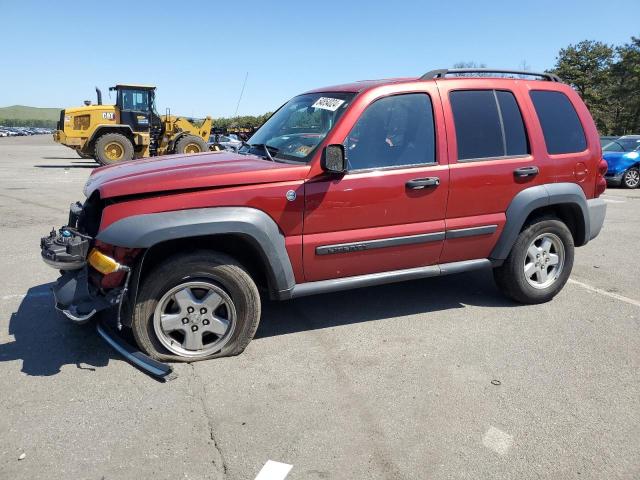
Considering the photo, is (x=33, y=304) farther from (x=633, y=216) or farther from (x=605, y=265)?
(x=633, y=216)

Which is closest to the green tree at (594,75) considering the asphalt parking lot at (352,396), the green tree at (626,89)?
the green tree at (626,89)

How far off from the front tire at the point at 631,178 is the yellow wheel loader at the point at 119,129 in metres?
13.9

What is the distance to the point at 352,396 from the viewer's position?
3068mm

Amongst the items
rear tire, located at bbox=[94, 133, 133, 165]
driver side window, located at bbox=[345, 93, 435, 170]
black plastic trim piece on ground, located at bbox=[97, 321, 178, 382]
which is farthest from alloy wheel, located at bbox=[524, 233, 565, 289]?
rear tire, located at bbox=[94, 133, 133, 165]

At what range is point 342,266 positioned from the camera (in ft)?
12.3

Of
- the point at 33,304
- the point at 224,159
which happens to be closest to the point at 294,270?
the point at 224,159

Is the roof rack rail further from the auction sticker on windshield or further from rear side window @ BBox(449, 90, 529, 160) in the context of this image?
the auction sticker on windshield

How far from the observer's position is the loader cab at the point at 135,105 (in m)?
18.4

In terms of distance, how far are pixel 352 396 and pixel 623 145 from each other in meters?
16.0

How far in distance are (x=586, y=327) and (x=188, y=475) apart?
3334 millimetres

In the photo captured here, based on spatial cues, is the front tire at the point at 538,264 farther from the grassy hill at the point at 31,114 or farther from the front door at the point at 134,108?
the grassy hill at the point at 31,114

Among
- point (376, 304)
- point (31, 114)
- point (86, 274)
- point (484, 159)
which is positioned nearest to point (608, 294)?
point (484, 159)

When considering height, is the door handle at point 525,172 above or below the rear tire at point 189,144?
below

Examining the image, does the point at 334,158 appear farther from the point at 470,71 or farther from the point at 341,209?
the point at 470,71
